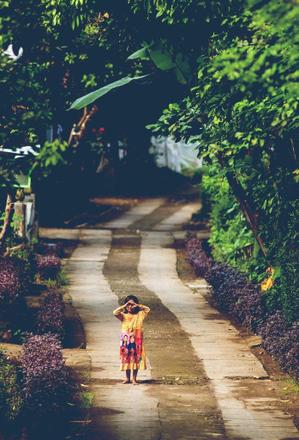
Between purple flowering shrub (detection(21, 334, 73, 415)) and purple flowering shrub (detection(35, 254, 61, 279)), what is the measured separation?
1096 cm

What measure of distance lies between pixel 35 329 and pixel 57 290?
17.5 feet

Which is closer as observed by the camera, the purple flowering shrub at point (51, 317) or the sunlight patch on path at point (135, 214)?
the purple flowering shrub at point (51, 317)

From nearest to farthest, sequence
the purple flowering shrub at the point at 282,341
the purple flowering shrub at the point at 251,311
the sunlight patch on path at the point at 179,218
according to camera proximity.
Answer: the purple flowering shrub at the point at 282,341 → the purple flowering shrub at the point at 251,311 → the sunlight patch on path at the point at 179,218

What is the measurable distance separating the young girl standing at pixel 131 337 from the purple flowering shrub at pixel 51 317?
3004 mm

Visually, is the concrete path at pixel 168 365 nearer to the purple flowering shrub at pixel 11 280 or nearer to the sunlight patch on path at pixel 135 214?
the purple flowering shrub at pixel 11 280

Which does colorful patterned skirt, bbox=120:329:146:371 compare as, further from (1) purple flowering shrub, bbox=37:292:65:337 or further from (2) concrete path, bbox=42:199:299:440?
(1) purple flowering shrub, bbox=37:292:65:337

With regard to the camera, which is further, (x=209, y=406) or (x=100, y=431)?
(x=209, y=406)

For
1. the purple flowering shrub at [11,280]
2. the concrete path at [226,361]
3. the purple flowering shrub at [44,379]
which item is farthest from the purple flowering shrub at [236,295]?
the purple flowering shrub at [44,379]

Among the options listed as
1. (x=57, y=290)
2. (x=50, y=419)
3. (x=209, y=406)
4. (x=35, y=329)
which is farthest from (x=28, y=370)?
(x=57, y=290)

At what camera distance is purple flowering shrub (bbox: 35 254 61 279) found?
28.0 metres

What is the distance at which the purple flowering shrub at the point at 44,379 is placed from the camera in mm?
14406

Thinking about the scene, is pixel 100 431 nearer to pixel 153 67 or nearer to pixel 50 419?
pixel 50 419

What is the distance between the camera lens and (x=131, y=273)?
29938 mm

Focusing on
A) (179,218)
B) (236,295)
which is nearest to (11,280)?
(236,295)
